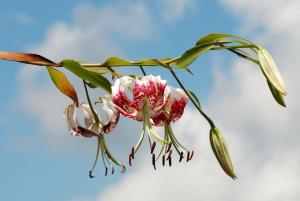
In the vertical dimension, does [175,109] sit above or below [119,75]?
below

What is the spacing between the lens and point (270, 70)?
4.09ft

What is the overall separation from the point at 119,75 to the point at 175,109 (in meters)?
0.17

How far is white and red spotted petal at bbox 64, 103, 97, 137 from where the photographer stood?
65.9 inches

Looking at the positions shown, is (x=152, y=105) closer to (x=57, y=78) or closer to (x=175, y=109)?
(x=175, y=109)

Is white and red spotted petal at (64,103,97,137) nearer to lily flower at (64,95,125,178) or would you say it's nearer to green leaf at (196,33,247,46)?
lily flower at (64,95,125,178)

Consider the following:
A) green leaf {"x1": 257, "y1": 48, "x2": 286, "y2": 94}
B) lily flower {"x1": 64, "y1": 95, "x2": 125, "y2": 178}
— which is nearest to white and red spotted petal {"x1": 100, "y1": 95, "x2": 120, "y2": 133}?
lily flower {"x1": 64, "y1": 95, "x2": 125, "y2": 178}

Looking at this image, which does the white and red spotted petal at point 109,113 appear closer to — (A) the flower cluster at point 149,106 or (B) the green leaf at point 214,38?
(A) the flower cluster at point 149,106

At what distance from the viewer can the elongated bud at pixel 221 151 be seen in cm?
128

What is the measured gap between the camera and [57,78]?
1421mm

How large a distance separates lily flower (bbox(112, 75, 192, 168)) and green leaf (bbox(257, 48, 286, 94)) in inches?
10.3

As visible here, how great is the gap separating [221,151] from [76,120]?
0.55m

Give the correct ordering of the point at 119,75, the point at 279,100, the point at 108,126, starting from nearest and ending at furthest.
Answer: the point at 279,100 → the point at 119,75 → the point at 108,126

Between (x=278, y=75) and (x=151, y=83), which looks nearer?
(x=278, y=75)

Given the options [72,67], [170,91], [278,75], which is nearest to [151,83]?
[170,91]
